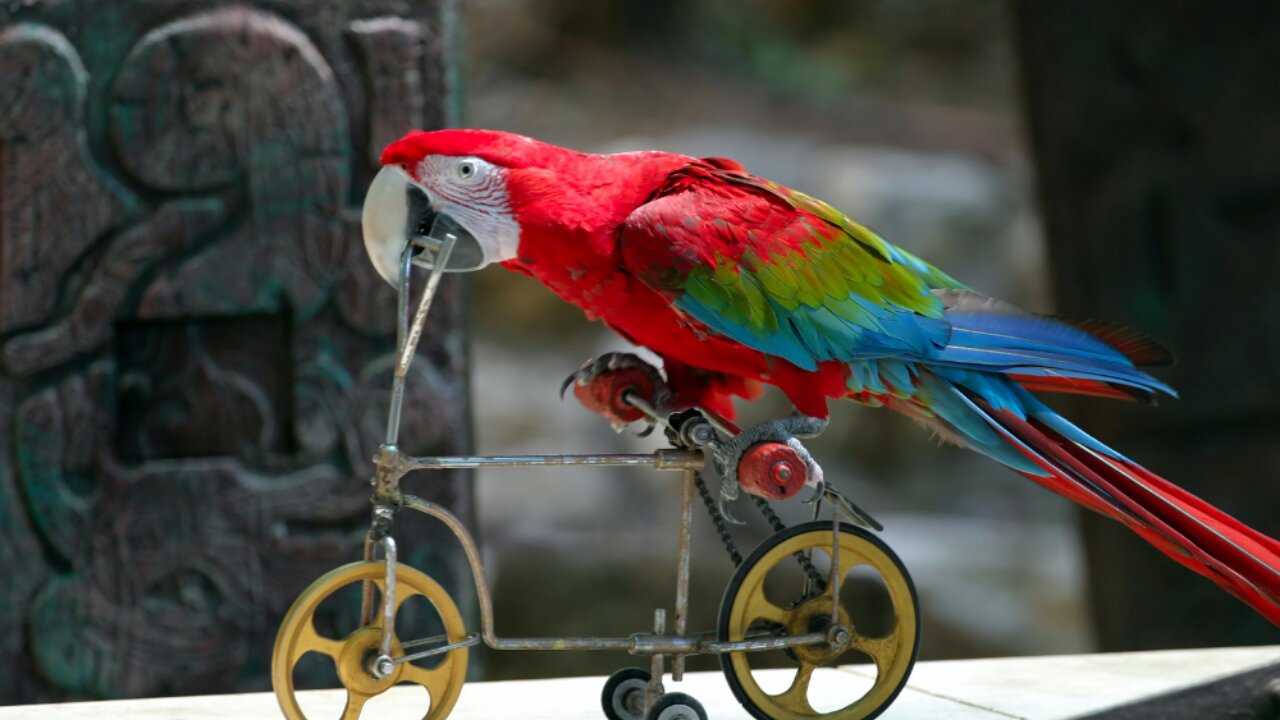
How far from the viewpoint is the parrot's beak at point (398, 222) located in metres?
1.30

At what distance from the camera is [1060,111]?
272 centimetres

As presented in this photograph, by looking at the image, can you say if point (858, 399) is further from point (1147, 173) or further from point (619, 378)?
point (1147, 173)

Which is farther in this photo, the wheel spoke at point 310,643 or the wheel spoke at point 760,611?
the wheel spoke at point 760,611

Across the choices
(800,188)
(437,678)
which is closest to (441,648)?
(437,678)

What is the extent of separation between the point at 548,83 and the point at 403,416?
18.1ft

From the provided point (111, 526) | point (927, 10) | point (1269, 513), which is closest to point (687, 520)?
point (111, 526)

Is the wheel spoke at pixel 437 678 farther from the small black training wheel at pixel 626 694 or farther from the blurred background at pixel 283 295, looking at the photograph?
the blurred background at pixel 283 295

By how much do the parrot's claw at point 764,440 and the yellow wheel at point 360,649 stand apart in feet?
1.10

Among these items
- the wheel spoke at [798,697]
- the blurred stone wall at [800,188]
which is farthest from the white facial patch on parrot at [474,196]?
the blurred stone wall at [800,188]

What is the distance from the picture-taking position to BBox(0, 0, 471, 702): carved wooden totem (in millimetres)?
1979

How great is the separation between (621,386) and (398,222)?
34 centimetres

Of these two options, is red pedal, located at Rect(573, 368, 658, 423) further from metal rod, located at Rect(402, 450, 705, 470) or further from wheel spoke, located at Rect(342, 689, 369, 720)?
wheel spoke, located at Rect(342, 689, 369, 720)

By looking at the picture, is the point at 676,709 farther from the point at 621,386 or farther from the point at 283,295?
the point at 283,295

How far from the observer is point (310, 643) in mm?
1232
